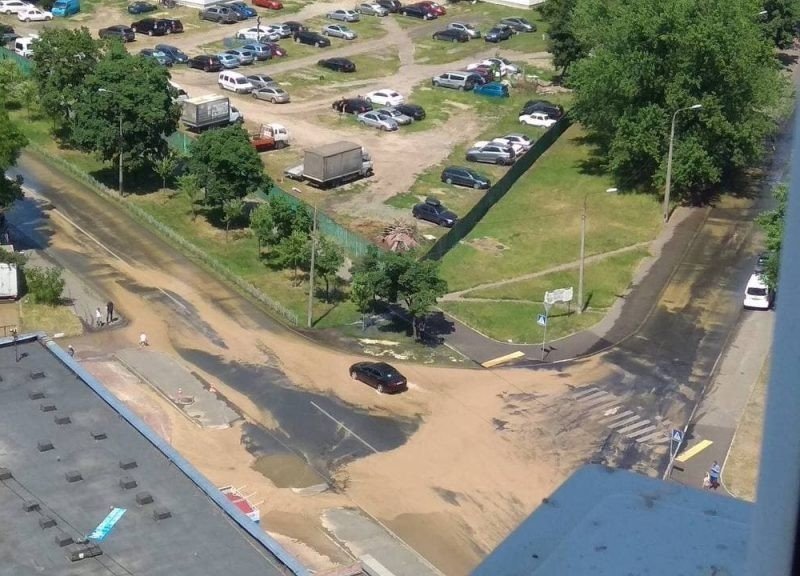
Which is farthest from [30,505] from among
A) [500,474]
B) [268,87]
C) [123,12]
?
[123,12]

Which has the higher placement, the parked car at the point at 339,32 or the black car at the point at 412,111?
the parked car at the point at 339,32

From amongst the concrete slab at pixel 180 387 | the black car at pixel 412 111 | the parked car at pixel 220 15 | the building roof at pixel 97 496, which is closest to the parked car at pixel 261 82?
the black car at pixel 412 111

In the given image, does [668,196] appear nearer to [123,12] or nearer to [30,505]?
[30,505]

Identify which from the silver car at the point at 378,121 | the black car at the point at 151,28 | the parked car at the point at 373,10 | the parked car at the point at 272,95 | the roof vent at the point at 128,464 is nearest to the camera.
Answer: the roof vent at the point at 128,464

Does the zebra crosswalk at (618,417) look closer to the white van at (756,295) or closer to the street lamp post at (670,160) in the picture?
the white van at (756,295)

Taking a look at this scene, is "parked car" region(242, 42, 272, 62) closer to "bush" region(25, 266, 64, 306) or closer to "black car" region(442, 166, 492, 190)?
"black car" region(442, 166, 492, 190)

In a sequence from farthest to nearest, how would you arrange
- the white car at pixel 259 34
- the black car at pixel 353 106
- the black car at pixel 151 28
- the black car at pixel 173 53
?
the white car at pixel 259 34, the black car at pixel 151 28, the black car at pixel 173 53, the black car at pixel 353 106

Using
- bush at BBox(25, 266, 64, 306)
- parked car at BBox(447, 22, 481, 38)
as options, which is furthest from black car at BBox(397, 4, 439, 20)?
bush at BBox(25, 266, 64, 306)
